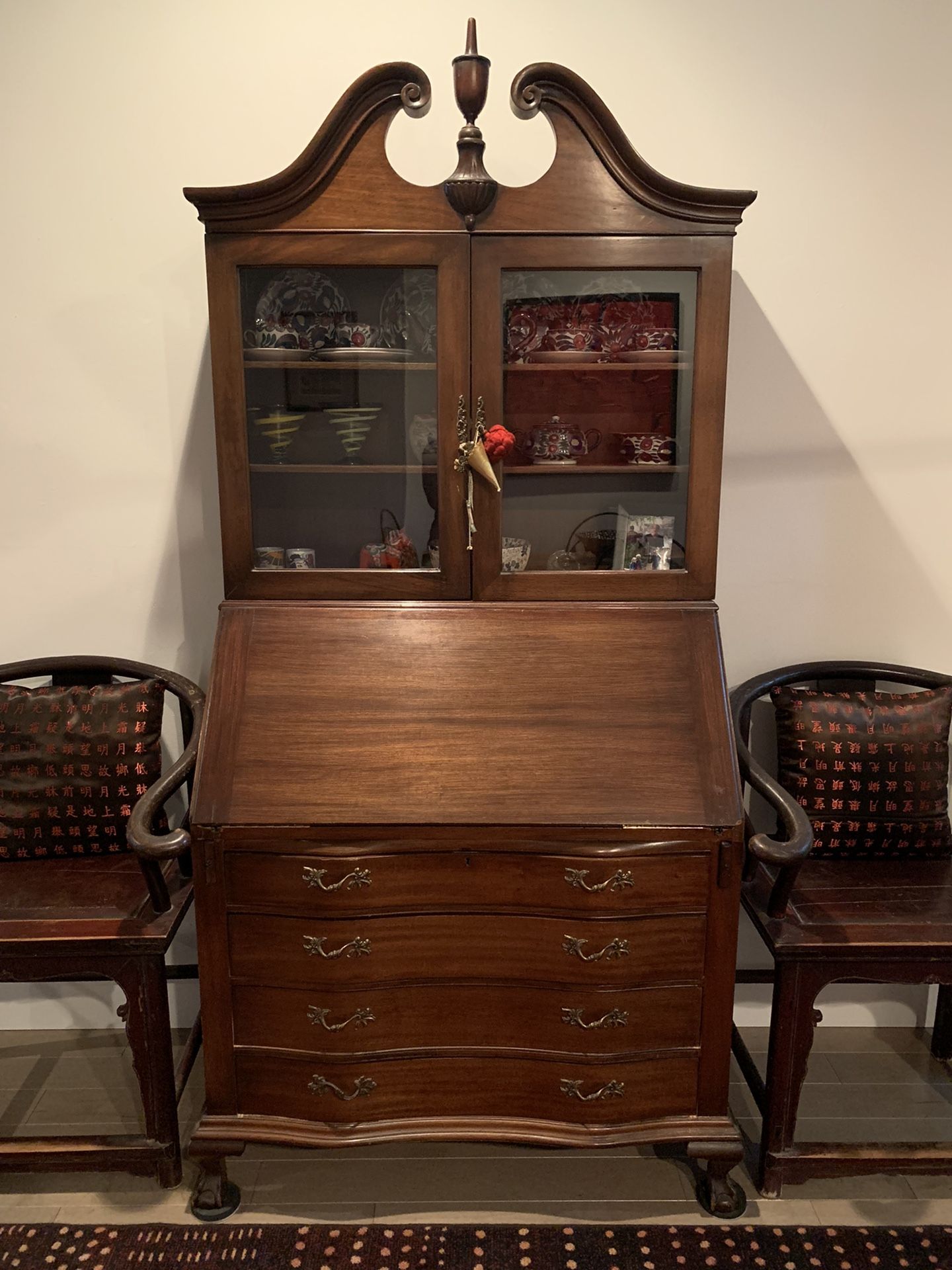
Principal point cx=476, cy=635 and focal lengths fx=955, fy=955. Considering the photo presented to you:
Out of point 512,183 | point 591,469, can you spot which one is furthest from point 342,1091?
point 512,183

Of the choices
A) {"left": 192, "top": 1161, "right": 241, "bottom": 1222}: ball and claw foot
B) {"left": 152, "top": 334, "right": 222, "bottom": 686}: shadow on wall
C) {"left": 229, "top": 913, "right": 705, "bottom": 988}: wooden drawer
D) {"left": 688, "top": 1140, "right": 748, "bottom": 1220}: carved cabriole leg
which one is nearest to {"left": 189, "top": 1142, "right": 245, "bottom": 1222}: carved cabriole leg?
{"left": 192, "top": 1161, "right": 241, "bottom": 1222}: ball and claw foot

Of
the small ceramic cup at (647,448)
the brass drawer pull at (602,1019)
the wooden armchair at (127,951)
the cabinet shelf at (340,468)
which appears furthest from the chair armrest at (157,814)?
the small ceramic cup at (647,448)

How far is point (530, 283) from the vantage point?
1.87 m

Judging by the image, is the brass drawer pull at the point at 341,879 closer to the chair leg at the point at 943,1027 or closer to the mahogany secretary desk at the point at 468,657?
the mahogany secretary desk at the point at 468,657

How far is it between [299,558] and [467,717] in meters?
0.50

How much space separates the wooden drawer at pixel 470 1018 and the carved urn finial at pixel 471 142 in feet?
4.91

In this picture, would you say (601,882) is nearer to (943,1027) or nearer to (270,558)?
(270,558)

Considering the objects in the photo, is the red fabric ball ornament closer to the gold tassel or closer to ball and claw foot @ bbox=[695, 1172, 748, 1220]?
the gold tassel

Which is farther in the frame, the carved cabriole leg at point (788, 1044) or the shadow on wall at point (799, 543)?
the shadow on wall at point (799, 543)

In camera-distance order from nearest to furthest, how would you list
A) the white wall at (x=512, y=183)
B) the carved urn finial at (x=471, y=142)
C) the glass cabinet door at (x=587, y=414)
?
1. the carved urn finial at (x=471, y=142)
2. the glass cabinet door at (x=587, y=414)
3. the white wall at (x=512, y=183)

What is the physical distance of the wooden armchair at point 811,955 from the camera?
186 cm

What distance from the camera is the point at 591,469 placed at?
2.00 meters

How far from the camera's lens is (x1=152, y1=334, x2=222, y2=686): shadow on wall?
2.29 meters

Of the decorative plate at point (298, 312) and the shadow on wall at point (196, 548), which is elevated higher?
the decorative plate at point (298, 312)
